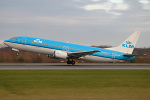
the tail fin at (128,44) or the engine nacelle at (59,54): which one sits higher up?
the tail fin at (128,44)

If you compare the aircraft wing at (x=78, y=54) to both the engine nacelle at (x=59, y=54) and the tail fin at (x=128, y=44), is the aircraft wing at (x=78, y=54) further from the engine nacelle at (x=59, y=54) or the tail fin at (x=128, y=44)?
the tail fin at (x=128, y=44)

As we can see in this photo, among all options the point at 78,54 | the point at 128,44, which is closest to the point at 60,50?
the point at 78,54

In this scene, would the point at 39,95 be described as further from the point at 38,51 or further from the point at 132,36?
the point at 132,36

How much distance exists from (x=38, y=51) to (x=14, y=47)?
388 centimetres

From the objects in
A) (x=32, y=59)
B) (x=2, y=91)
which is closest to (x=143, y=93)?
(x=2, y=91)

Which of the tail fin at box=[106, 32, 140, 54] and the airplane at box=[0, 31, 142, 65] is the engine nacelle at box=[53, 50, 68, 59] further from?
the tail fin at box=[106, 32, 140, 54]

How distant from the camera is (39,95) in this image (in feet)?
36.1

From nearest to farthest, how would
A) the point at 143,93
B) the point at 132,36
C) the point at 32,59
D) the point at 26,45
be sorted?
1. the point at 143,93
2. the point at 26,45
3. the point at 132,36
4. the point at 32,59

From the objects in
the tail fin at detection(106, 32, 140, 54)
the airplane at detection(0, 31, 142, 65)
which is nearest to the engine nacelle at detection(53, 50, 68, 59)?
the airplane at detection(0, 31, 142, 65)

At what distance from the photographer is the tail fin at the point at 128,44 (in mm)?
39469

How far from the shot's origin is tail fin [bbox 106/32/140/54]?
129 ft

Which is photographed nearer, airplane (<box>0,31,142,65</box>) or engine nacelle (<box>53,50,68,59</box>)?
engine nacelle (<box>53,50,68,59</box>)

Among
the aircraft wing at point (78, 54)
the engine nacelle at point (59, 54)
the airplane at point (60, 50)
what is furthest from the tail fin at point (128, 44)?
the engine nacelle at point (59, 54)

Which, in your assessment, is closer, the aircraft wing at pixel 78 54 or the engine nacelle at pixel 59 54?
the engine nacelle at pixel 59 54
